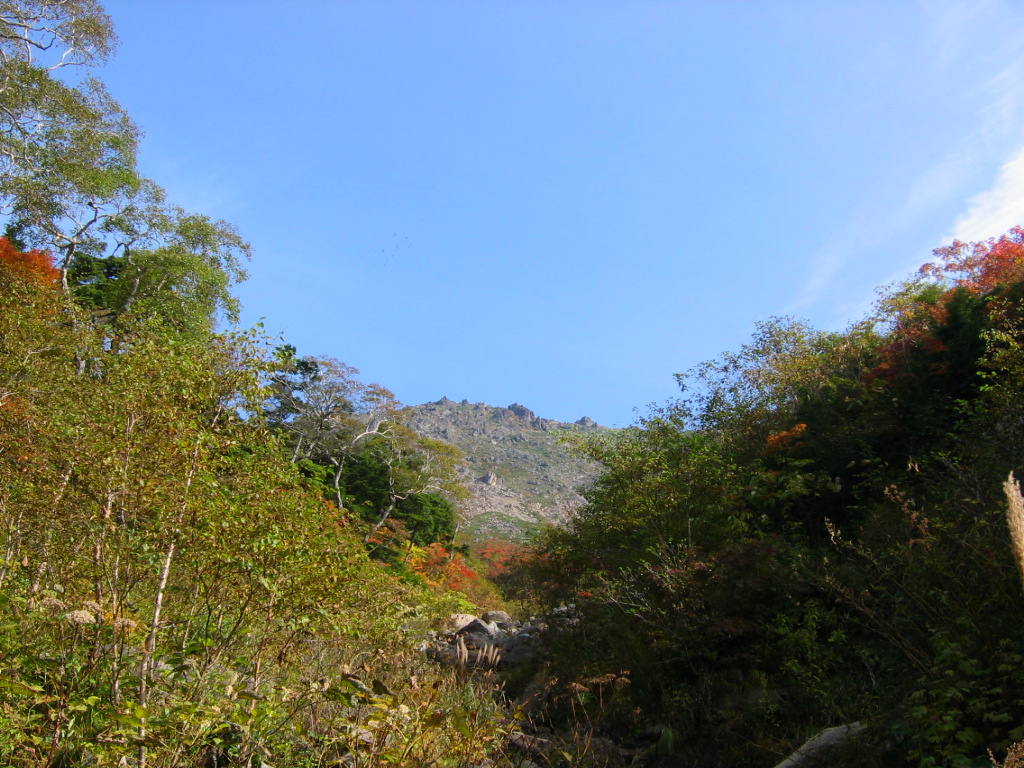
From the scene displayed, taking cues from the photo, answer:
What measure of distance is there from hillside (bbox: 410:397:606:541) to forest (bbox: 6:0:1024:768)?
55.6m

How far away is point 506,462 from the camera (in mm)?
112688

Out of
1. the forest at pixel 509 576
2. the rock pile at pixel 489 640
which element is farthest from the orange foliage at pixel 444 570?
the forest at pixel 509 576

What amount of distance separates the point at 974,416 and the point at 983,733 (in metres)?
5.83

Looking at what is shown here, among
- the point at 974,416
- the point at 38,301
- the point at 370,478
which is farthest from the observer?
the point at 370,478

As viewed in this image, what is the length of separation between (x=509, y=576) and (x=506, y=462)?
313 ft

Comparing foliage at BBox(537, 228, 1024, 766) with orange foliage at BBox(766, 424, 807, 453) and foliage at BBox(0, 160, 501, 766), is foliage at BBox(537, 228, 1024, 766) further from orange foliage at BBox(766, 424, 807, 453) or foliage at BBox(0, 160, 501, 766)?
foliage at BBox(0, 160, 501, 766)

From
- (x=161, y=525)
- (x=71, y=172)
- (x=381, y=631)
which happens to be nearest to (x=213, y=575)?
(x=161, y=525)

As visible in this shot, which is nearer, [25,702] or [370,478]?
[25,702]

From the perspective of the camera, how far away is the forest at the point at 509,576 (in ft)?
14.1

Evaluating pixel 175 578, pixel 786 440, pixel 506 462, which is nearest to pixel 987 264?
pixel 786 440

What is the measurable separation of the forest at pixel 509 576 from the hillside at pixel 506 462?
55634 millimetres

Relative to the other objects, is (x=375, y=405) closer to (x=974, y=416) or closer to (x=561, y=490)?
(x=974, y=416)

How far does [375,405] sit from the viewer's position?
28.0 m

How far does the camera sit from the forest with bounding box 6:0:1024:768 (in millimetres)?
4285
